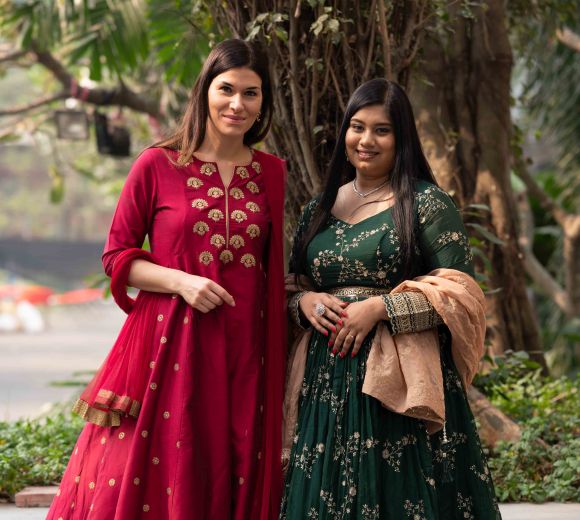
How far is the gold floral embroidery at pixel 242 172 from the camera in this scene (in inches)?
119

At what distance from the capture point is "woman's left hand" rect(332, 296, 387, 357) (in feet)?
9.45

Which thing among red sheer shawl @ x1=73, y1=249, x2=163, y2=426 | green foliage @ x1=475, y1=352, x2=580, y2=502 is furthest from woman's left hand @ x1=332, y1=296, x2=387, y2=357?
green foliage @ x1=475, y1=352, x2=580, y2=502

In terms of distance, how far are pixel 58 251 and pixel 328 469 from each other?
3364 centimetres

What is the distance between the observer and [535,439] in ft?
14.8

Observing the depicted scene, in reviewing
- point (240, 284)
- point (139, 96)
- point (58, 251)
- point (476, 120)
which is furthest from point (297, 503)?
point (58, 251)

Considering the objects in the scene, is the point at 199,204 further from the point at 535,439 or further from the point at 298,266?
the point at 535,439

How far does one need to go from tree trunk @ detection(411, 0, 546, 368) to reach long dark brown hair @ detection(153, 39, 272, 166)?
2.92 meters

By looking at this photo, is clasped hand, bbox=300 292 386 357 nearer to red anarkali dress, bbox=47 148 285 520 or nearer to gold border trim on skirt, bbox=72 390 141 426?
red anarkali dress, bbox=47 148 285 520

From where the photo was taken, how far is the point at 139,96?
10.1m

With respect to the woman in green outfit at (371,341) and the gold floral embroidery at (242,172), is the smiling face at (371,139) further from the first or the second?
the gold floral embroidery at (242,172)

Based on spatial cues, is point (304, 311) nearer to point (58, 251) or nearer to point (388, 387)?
point (388, 387)

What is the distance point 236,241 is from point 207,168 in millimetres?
242

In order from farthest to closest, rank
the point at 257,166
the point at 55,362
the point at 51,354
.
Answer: the point at 51,354 → the point at 55,362 → the point at 257,166

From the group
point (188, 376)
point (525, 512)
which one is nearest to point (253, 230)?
point (188, 376)
